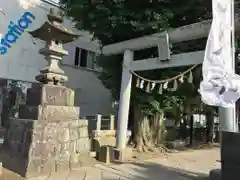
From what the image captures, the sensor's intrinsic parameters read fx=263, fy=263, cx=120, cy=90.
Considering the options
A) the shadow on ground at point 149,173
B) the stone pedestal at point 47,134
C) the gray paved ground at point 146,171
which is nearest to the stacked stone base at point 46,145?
the stone pedestal at point 47,134

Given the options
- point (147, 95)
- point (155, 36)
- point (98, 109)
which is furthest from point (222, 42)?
point (98, 109)

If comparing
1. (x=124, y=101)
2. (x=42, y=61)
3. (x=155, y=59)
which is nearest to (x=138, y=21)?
(x=155, y=59)

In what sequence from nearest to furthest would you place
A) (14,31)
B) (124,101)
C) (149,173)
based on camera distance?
(149,173), (124,101), (14,31)

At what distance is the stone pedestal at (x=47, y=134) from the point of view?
6.82 meters

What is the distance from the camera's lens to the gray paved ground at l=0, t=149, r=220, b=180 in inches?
271

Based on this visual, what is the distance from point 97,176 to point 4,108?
30.3ft

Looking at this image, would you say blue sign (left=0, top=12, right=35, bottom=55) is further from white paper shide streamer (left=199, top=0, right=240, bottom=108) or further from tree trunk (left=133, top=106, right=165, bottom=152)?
white paper shide streamer (left=199, top=0, right=240, bottom=108)

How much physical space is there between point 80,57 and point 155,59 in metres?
9.80

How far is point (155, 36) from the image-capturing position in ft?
27.0

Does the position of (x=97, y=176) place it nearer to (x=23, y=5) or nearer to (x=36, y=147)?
(x=36, y=147)

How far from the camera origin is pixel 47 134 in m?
7.10

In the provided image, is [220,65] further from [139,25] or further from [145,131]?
[145,131]

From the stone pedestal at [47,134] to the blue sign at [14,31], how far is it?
6.77 m

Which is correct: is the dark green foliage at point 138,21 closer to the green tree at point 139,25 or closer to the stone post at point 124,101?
the green tree at point 139,25
